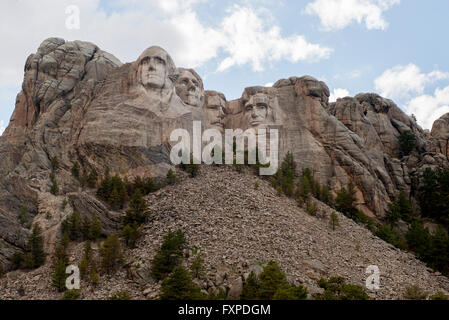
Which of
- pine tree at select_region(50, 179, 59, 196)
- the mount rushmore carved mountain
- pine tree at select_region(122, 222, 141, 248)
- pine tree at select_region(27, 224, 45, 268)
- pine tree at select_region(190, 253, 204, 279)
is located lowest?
pine tree at select_region(190, 253, 204, 279)

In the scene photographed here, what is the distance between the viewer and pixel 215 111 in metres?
61.2

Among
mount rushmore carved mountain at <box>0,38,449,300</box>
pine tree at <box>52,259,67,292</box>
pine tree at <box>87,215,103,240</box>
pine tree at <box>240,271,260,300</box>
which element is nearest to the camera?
pine tree at <box>240,271,260,300</box>

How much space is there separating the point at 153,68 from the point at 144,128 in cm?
708

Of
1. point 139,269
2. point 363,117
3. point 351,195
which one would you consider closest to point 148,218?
point 139,269

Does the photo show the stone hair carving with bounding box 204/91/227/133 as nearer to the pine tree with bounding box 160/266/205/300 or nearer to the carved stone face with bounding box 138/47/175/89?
the carved stone face with bounding box 138/47/175/89

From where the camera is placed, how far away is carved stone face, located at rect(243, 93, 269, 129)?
58.1 m

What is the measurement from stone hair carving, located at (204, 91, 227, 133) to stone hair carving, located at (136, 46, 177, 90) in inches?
343

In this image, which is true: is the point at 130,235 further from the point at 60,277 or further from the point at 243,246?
the point at 243,246

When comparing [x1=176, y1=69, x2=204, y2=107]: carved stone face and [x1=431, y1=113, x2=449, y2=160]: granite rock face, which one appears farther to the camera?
[x1=431, y1=113, x2=449, y2=160]: granite rock face

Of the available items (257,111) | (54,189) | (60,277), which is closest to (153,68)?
(257,111)

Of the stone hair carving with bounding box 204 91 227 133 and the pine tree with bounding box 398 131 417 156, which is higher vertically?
the stone hair carving with bounding box 204 91 227 133

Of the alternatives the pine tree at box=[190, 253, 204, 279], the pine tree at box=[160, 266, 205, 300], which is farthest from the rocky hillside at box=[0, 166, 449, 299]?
the pine tree at box=[160, 266, 205, 300]

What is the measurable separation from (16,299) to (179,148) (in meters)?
23.3

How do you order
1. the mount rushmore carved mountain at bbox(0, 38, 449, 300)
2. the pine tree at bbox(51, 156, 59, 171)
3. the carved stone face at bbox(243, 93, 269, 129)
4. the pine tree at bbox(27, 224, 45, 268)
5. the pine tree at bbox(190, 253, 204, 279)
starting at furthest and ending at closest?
the carved stone face at bbox(243, 93, 269, 129) < the pine tree at bbox(51, 156, 59, 171) < the mount rushmore carved mountain at bbox(0, 38, 449, 300) < the pine tree at bbox(27, 224, 45, 268) < the pine tree at bbox(190, 253, 204, 279)
